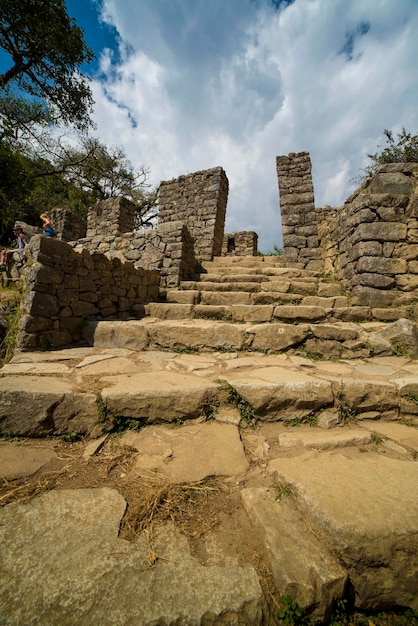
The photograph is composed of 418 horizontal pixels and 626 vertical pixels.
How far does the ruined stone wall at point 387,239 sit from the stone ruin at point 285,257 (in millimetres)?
13

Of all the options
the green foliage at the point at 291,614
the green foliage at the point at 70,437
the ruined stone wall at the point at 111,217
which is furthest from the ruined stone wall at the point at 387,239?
the ruined stone wall at the point at 111,217

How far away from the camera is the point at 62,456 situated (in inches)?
60.3

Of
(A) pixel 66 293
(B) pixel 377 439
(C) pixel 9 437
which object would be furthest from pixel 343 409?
(A) pixel 66 293

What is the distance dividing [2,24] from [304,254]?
462 inches

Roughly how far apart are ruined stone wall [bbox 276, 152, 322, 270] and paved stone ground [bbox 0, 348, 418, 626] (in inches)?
163

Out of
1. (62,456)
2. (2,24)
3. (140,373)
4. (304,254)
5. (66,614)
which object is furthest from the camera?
(2,24)

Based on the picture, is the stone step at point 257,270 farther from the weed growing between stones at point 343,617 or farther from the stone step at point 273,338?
the weed growing between stones at point 343,617

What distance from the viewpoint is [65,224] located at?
984cm

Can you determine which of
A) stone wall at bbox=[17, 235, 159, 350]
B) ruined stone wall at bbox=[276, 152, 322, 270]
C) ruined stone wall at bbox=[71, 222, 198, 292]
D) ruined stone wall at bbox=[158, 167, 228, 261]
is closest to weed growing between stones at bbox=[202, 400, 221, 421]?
stone wall at bbox=[17, 235, 159, 350]

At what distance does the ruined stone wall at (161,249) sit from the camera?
527 cm

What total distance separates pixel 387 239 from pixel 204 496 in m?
4.22

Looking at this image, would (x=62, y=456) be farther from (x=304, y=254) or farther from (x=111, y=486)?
(x=304, y=254)

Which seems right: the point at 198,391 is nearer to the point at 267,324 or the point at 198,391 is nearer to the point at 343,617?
the point at 343,617

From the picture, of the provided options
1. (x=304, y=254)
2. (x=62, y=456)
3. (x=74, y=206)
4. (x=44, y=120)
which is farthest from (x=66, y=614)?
(x=74, y=206)
